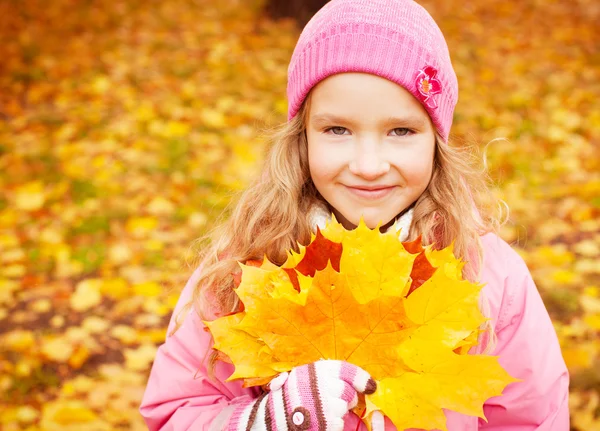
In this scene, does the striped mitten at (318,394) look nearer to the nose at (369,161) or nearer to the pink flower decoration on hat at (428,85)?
the nose at (369,161)

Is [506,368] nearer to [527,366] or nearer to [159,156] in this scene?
[527,366]

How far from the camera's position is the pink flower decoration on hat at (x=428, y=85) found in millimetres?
1535

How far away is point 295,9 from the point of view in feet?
21.2

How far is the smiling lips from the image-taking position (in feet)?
5.24

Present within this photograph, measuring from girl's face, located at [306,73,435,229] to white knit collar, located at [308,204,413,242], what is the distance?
68 millimetres

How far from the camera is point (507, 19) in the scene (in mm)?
6812

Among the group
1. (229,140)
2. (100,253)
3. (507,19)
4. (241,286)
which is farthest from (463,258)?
(507,19)

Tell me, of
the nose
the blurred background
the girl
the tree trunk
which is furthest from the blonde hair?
the tree trunk

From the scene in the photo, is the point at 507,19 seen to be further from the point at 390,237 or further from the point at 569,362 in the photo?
the point at 390,237

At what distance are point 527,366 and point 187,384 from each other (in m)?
0.91

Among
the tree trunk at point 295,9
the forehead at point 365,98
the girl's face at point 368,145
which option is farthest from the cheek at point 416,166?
the tree trunk at point 295,9

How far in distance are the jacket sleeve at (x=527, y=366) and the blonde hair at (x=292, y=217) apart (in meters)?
0.13

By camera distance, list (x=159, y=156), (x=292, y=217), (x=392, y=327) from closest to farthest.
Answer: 1. (x=392, y=327)
2. (x=292, y=217)
3. (x=159, y=156)

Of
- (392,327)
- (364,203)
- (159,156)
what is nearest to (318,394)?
(392,327)
